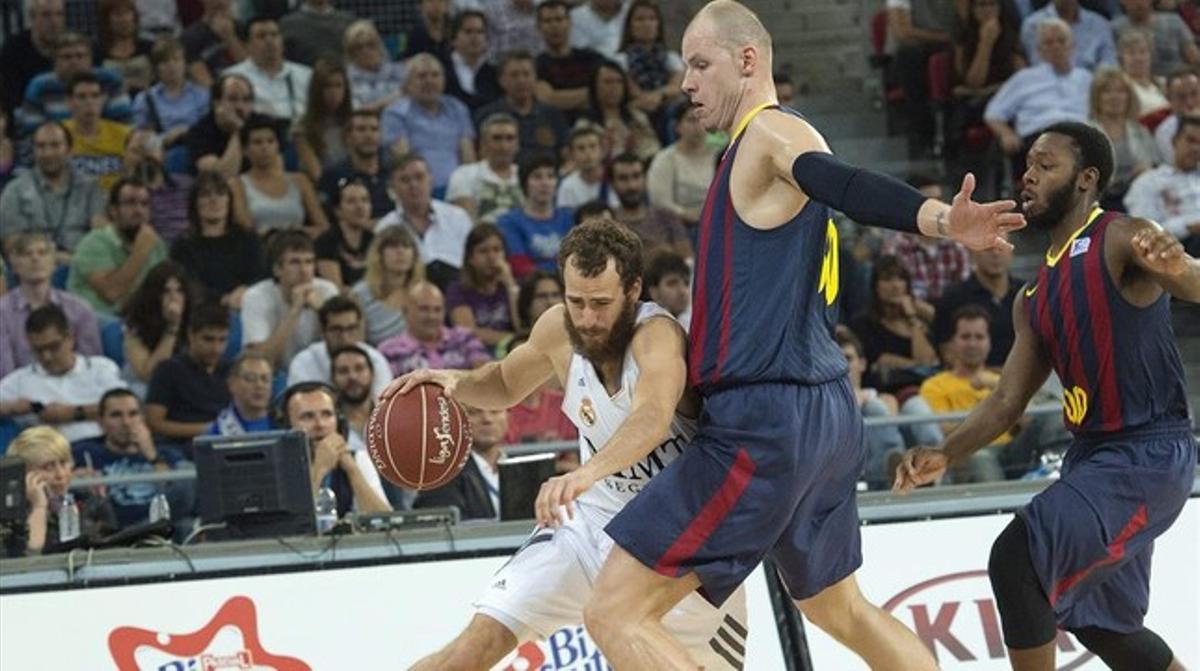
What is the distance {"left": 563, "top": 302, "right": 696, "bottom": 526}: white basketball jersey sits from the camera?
6574 millimetres

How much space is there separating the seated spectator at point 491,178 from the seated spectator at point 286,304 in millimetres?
1439

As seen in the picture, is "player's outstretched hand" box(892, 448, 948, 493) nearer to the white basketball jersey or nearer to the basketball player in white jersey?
the basketball player in white jersey

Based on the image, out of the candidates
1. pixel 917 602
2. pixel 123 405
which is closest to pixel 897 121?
pixel 123 405

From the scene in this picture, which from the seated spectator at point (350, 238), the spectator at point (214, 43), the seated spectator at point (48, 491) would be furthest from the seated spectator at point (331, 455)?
the spectator at point (214, 43)

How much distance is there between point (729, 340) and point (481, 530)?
2198 millimetres

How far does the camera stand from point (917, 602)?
813 centimetres

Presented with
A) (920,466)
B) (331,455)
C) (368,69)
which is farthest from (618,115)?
(920,466)

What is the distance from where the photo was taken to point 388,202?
43.5 ft

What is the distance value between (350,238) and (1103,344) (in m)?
6.73

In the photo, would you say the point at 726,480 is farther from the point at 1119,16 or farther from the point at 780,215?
the point at 1119,16

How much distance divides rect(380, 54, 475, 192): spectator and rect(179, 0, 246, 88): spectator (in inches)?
45.3

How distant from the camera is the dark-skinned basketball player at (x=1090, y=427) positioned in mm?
6758

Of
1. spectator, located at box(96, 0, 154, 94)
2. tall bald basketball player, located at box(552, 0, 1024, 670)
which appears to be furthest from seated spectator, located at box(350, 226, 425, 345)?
tall bald basketball player, located at box(552, 0, 1024, 670)

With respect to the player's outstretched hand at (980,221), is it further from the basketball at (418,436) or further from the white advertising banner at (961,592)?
the white advertising banner at (961,592)
